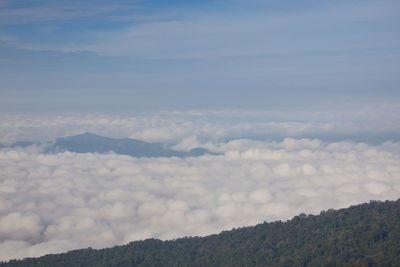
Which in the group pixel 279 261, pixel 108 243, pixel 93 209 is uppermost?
pixel 93 209

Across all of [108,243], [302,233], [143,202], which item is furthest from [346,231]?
[143,202]

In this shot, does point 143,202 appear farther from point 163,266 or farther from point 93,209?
point 163,266

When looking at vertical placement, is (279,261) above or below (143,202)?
below

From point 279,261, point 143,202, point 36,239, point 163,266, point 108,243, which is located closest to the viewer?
point 279,261

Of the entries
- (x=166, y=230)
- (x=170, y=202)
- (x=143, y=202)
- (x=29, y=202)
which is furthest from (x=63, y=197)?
(x=166, y=230)

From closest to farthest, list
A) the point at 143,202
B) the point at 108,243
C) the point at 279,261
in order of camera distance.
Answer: the point at 279,261, the point at 108,243, the point at 143,202

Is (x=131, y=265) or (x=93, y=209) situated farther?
(x=93, y=209)

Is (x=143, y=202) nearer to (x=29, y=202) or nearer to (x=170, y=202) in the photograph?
(x=170, y=202)
